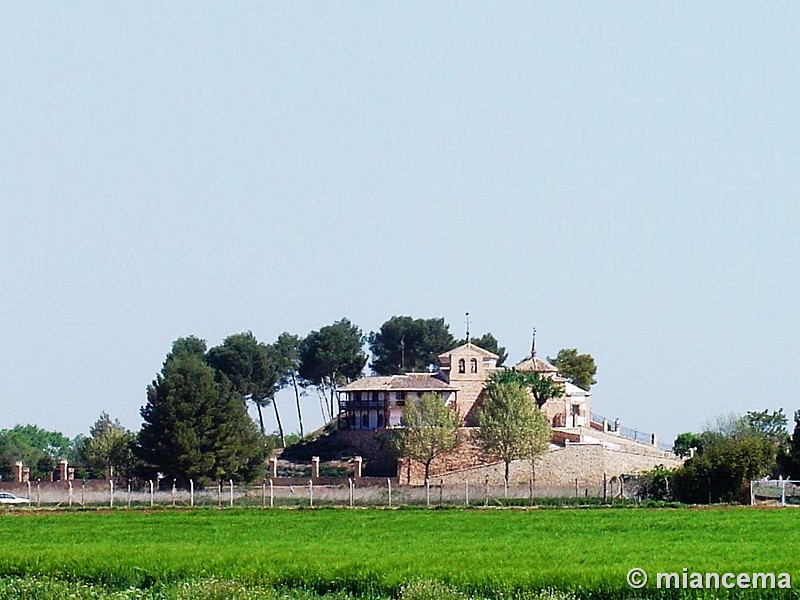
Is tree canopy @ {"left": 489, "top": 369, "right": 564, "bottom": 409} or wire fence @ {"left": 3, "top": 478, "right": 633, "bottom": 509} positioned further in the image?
tree canopy @ {"left": 489, "top": 369, "right": 564, "bottom": 409}

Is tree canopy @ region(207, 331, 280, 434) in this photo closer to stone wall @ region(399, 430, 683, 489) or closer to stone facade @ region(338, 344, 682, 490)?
stone facade @ region(338, 344, 682, 490)

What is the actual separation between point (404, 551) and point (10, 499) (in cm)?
4003

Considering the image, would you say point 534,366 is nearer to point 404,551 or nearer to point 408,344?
point 408,344

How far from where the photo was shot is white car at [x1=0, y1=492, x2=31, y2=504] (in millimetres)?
61625

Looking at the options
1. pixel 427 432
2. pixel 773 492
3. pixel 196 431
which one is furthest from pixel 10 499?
pixel 773 492

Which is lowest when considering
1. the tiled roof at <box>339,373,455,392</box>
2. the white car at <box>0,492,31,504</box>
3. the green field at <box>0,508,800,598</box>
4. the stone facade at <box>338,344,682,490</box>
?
the white car at <box>0,492,31,504</box>

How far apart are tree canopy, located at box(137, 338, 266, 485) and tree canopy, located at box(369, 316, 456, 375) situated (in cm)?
3799

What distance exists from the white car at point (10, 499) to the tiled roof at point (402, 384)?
26.4 m

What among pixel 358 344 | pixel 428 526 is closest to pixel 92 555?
pixel 428 526

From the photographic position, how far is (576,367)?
108 m

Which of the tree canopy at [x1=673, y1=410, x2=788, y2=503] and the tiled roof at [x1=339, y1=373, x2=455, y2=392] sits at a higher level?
the tiled roof at [x1=339, y1=373, x2=455, y2=392]

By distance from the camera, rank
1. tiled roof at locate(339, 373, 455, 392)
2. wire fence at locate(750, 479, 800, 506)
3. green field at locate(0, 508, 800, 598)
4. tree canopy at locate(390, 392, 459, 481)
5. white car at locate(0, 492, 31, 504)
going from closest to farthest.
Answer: green field at locate(0, 508, 800, 598) < wire fence at locate(750, 479, 800, 506) < white car at locate(0, 492, 31, 504) < tree canopy at locate(390, 392, 459, 481) < tiled roof at locate(339, 373, 455, 392)

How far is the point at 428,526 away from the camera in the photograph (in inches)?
1547

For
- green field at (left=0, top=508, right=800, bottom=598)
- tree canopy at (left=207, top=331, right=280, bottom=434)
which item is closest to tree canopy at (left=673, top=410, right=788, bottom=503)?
green field at (left=0, top=508, right=800, bottom=598)
